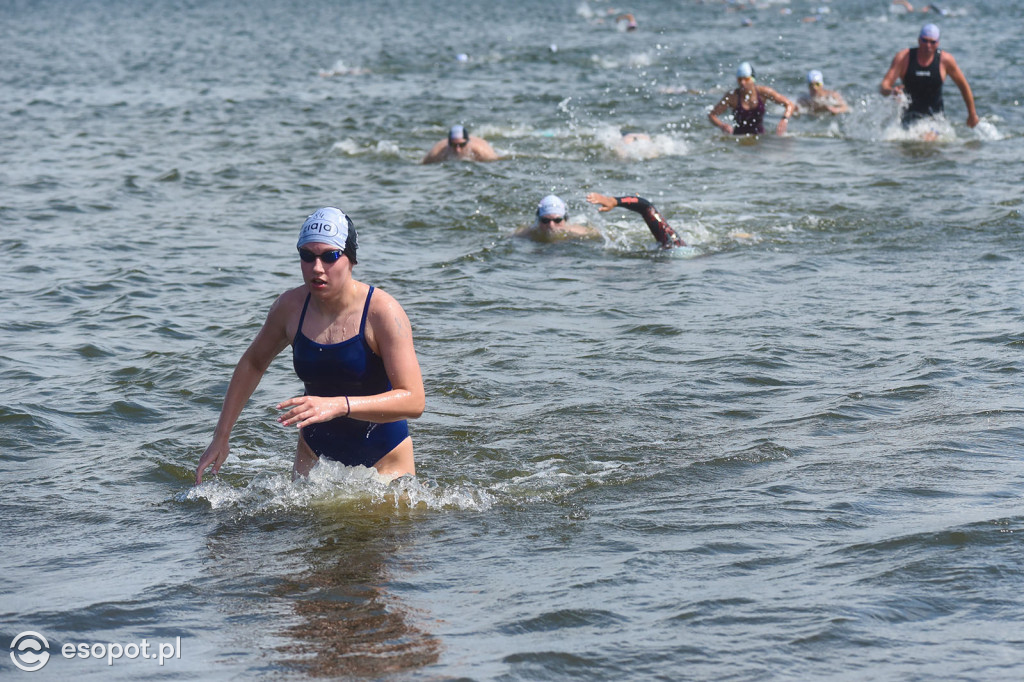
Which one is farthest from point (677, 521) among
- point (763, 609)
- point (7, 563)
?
point (7, 563)

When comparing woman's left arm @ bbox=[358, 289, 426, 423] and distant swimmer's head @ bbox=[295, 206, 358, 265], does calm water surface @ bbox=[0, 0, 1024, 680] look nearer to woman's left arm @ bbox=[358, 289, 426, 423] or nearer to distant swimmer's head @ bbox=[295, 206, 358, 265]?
woman's left arm @ bbox=[358, 289, 426, 423]

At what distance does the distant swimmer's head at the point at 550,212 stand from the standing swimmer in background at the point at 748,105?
24.7 ft

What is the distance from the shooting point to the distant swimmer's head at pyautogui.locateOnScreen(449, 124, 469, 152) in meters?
18.3

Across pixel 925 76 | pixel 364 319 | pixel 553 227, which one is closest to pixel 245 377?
pixel 364 319

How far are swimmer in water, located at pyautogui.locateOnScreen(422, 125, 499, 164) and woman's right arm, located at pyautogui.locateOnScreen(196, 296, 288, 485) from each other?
1228 cm

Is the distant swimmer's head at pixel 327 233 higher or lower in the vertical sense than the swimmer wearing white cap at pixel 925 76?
lower

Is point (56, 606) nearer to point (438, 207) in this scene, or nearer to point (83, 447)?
point (83, 447)

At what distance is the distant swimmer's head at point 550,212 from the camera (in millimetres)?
13602

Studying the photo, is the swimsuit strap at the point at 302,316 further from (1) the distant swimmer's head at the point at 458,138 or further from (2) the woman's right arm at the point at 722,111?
(2) the woman's right arm at the point at 722,111

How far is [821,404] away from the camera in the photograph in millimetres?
8414

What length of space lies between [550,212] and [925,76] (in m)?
7.65

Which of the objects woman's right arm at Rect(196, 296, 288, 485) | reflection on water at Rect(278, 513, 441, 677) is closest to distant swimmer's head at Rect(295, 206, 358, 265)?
woman's right arm at Rect(196, 296, 288, 485)

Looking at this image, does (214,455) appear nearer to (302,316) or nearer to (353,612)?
(302,316)

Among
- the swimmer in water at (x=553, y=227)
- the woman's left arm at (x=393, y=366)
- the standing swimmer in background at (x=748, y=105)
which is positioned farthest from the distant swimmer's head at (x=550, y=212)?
the woman's left arm at (x=393, y=366)
